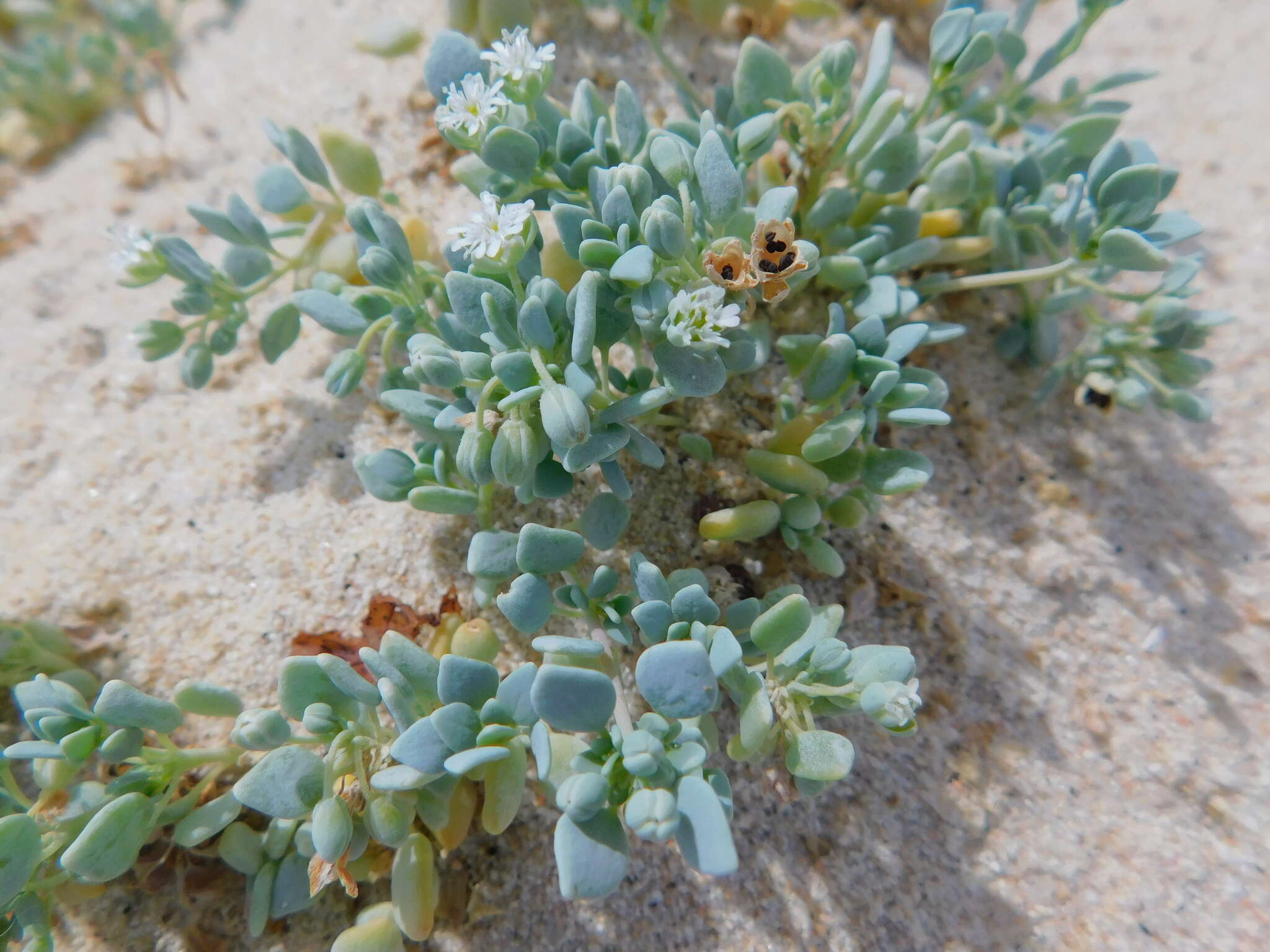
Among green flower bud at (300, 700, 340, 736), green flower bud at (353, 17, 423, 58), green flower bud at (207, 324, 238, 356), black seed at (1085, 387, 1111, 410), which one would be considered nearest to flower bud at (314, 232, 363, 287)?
green flower bud at (207, 324, 238, 356)

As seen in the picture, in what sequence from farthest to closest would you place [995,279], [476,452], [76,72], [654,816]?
1. [76,72]
2. [995,279]
3. [476,452]
4. [654,816]

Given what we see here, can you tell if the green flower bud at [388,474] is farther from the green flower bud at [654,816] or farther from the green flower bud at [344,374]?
the green flower bud at [654,816]

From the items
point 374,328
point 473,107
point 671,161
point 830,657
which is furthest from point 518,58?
point 830,657

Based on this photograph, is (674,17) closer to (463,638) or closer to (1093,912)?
(463,638)

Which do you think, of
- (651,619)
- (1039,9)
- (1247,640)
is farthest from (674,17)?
(1247,640)

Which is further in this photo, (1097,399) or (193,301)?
(1097,399)

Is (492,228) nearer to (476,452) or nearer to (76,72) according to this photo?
(476,452)
